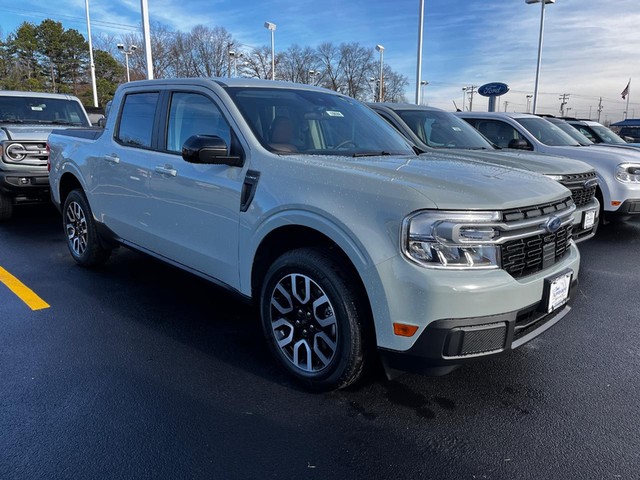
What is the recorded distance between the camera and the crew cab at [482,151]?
17.8 ft

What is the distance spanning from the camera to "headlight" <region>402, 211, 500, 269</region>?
2293 mm

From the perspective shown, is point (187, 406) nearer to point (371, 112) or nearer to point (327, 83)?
point (371, 112)

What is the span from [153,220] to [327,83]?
7056 cm

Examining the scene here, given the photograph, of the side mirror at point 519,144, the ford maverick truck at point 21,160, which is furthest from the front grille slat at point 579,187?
the ford maverick truck at point 21,160

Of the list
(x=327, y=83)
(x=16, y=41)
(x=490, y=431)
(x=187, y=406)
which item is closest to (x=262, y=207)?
(x=187, y=406)

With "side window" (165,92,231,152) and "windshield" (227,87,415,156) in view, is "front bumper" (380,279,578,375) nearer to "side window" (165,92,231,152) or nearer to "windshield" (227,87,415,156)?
"windshield" (227,87,415,156)

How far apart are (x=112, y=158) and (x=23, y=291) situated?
1.50 m

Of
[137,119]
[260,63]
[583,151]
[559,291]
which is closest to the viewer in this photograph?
[559,291]

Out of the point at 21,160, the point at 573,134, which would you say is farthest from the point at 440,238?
the point at 573,134

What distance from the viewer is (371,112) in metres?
4.20

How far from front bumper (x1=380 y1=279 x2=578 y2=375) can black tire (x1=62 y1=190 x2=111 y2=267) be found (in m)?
3.63

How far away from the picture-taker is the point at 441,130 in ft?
23.4

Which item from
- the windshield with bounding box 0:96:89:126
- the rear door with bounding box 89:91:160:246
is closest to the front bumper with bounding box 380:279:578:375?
the rear door with bounding box 89:91:160:246

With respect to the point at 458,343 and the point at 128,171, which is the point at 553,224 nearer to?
the point at 458,343
